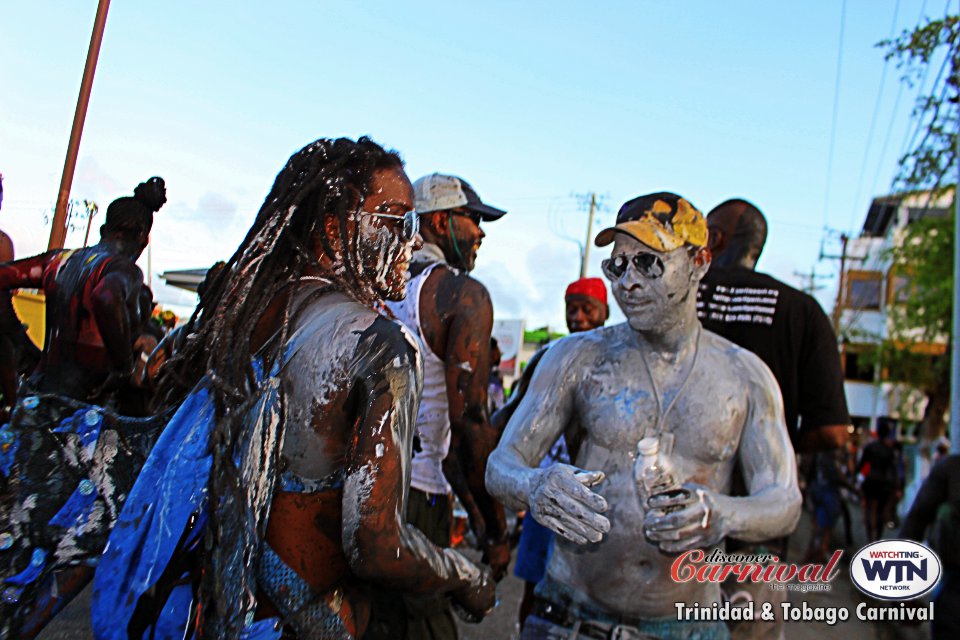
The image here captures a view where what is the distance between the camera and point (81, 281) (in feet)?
11.5

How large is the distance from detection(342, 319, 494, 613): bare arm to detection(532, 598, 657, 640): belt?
0.88 metres

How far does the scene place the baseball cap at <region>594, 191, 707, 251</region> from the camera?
98.6 inches

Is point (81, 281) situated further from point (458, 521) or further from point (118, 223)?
point (458, 521)

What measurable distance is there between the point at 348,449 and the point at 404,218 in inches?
23.6

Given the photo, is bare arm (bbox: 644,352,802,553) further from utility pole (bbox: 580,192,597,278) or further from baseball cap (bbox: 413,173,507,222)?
utility pole (bbox: 580,192,597,278)

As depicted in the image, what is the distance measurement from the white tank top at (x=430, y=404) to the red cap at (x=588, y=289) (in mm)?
2028

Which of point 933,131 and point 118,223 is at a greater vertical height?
point 933,131

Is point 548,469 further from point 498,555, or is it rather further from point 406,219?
point 498,555

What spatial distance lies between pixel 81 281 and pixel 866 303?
163ft

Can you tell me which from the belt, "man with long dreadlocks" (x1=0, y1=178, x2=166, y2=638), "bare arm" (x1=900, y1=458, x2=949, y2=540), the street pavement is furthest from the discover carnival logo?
"man with long dreadlocks" (x1=0, y1=178, x2=166, y2=638)

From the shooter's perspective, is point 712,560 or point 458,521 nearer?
point 712,560

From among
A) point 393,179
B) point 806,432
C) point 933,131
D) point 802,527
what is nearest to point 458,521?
point 806,432

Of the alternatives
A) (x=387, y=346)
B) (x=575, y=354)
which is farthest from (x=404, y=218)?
(x=575, y=354)

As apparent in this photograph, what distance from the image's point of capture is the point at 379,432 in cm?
163
